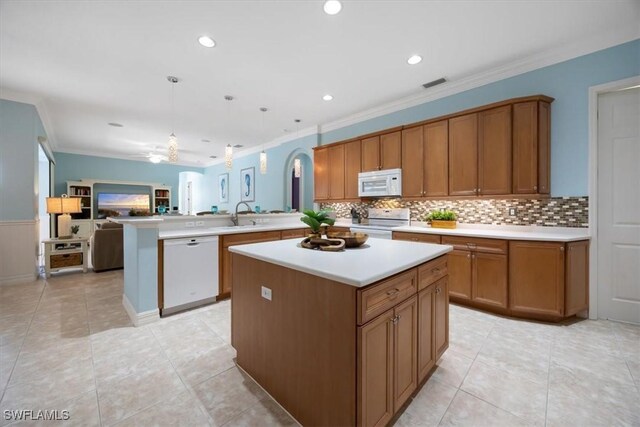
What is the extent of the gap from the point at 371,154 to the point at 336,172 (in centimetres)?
83

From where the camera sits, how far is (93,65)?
3072 mm

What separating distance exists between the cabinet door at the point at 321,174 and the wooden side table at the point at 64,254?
170 inches

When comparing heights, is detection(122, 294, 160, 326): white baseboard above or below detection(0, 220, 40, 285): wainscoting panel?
below

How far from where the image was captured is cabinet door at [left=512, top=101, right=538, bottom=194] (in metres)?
2.73

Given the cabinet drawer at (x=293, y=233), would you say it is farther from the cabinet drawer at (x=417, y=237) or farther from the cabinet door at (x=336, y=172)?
the cabinet drawer at (x=417, y=237)

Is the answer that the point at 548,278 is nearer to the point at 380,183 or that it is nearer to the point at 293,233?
the point at 380,183

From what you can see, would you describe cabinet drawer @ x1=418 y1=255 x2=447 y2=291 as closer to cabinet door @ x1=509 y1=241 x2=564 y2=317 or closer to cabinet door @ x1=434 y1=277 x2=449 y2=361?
cabinet door @ x1=434 y1=277 x2=449 y2=361

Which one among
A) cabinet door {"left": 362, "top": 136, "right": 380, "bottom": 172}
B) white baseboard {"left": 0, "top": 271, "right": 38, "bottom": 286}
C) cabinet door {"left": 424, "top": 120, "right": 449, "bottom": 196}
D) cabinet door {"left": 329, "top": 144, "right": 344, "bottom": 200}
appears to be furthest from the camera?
cabinet door {"left": 329, "top": 144, "right": 344, "bottom": 200}

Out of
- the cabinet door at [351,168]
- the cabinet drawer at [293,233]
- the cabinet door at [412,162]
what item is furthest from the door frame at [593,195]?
the cabinet drawer at [293,233]

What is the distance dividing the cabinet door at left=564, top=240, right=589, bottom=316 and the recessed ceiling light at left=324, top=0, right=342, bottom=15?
9.90 ft

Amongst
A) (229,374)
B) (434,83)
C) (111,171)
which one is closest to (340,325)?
(229,374)

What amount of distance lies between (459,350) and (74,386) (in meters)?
2.79

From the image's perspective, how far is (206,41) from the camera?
262cm

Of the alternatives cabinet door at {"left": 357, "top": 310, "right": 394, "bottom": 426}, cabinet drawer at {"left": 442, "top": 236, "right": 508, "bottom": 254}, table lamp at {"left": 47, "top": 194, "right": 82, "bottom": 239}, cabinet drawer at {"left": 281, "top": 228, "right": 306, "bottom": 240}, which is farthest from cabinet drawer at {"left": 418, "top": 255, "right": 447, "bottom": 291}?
table lamp at {"left": 47, "top": 194, "right": 82, "bottom": 239}
